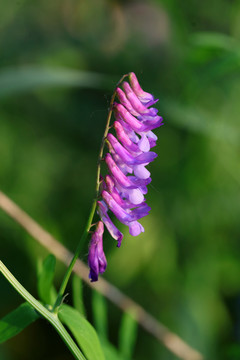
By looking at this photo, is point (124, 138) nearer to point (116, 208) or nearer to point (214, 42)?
point (116, 208)

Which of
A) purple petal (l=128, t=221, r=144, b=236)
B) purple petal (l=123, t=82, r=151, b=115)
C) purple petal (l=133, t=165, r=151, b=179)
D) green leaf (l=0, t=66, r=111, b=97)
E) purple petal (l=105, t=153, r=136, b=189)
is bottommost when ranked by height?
purple petal (l=128, t=221, r=144, b=236)

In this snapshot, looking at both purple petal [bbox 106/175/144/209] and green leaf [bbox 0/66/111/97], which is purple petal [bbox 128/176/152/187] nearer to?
purple petal [bbox 106/175/144/209]

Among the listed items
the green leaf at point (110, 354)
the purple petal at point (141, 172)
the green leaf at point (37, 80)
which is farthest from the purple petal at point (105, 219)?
the green leaf at point (37, 80)

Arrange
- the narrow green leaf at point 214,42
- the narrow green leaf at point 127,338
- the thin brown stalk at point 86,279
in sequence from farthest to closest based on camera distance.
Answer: the narrow green leaf at point 214,42 → the thin brown stalk at point 86,279 → the narrow green leaf at point 127,338

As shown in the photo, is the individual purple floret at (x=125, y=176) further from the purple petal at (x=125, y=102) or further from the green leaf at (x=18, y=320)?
the green leaf at (x=18, y=320)

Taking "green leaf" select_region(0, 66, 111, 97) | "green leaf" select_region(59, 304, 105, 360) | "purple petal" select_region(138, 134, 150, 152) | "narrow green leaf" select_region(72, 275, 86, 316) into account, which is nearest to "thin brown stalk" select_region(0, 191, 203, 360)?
"narrow green leaf" select_region(72, 275, 86, 316)

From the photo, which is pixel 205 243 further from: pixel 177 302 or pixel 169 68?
pixel 169 68

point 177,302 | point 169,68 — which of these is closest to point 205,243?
point 177,302
